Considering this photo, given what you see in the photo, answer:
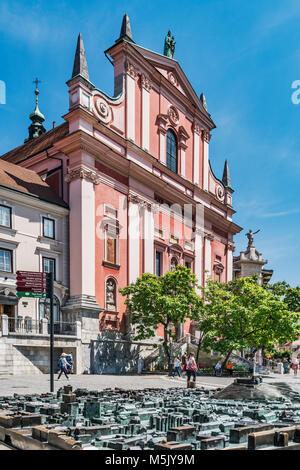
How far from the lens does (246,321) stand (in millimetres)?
30938

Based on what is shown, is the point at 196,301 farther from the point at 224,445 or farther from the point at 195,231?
the point at 224,445

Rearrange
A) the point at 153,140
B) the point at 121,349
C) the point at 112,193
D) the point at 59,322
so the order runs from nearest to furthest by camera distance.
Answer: the point at 59,322, the point at 121,349, the point at 112,193, the point at 153,140

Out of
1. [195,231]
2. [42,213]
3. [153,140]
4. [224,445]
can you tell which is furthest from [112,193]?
[224,445]

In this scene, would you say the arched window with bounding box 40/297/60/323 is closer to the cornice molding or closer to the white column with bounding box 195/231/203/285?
the cornice molding

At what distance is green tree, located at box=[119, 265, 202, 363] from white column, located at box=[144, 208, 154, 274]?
12.0 feet

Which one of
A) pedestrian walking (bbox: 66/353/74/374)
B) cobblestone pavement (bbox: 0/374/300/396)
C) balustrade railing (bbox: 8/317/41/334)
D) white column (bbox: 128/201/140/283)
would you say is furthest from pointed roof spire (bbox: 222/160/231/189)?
pedestrian walking (bbox: 66/353/74/374)

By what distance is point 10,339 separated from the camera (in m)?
21.6

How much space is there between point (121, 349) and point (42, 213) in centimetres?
1003

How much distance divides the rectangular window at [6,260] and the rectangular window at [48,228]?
3062 mm

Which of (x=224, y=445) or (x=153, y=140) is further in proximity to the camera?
(x=153, y=140)

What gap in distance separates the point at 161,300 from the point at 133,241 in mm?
6125

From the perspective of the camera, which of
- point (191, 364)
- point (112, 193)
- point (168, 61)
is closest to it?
point (191, 364)

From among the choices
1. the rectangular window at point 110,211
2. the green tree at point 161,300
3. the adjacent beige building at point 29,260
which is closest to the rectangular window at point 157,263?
the green tree at point 161,300

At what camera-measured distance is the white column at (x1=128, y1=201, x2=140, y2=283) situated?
32.5 meters
